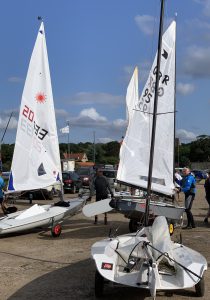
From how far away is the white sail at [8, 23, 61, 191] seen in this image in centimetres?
1216

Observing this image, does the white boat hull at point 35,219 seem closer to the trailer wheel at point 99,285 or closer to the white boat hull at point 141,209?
the white boat hull at point 141,209

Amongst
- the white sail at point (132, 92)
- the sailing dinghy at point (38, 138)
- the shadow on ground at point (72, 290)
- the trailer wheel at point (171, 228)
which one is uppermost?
the white sail at point (132, 92)

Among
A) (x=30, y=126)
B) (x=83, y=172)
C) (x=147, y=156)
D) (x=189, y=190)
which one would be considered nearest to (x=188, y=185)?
(x=189, y=190)

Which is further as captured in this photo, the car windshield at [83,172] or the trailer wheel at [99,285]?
the car windshield at [83,172]

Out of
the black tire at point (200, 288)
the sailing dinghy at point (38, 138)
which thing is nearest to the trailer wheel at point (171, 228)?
the sailing dinghy at point (38, 138)

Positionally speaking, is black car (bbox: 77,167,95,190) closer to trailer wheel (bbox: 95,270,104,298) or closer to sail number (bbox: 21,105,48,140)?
sail number (bbox: 21,105,48,140)

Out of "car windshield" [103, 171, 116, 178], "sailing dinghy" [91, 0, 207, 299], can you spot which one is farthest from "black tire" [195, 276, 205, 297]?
"car windshield" [103, 171, 116, 178]

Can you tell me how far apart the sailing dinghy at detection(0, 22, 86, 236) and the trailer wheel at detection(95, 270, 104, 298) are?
227 inches

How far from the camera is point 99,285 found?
600cm

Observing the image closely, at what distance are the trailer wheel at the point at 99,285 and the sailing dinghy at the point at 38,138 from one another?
18.9 feet

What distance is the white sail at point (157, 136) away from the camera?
35.3ft

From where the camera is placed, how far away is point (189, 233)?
1148cm

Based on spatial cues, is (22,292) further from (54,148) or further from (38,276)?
(54,148)

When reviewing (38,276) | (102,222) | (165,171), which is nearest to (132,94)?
(102,222)
